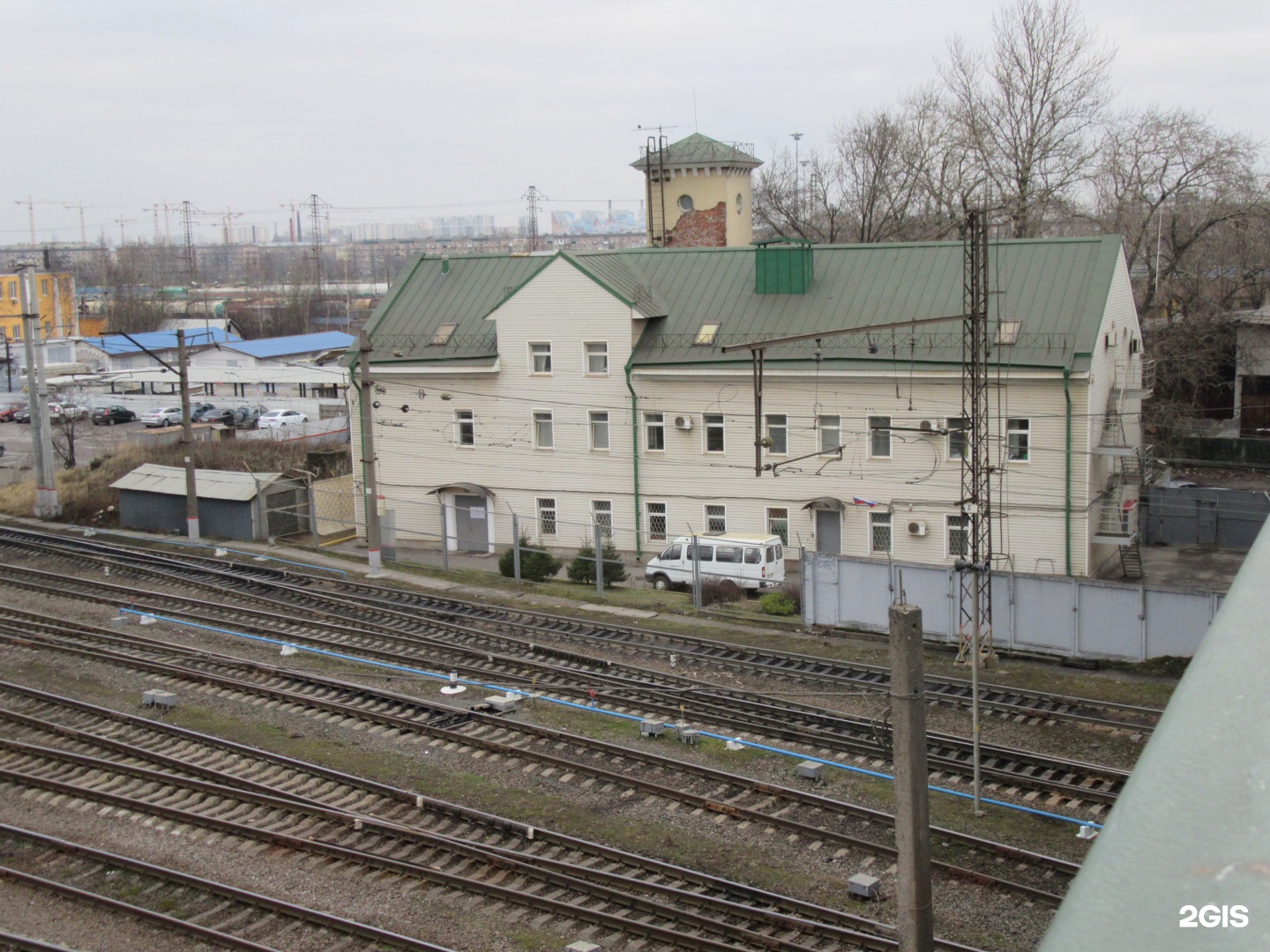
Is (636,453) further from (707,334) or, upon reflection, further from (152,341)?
(152,341)

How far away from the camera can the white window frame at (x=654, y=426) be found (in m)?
31.4

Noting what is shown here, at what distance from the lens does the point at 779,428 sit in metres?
30.5

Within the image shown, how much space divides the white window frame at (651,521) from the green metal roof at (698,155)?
1582 centimetres

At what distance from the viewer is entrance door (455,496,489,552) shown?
109 ft

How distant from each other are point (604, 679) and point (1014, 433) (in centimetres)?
1330

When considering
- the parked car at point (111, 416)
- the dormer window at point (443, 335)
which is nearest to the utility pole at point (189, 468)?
the dormer window at point (443, 335)

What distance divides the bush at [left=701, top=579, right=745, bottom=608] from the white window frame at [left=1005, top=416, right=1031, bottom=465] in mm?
7005

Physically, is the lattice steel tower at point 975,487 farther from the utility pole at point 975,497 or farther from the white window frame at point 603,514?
the white window frame at point 603,514

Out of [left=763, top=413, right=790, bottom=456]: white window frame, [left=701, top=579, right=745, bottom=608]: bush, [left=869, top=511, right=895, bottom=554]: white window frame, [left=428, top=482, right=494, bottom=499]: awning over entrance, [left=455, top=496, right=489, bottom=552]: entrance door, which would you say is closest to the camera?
[left=701, top=579, right=745, bottom=608]: bush

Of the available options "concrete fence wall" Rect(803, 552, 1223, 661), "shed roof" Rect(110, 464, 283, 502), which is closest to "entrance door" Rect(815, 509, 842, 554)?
"concrete fence wall" Rect(803, 552, 1223, 661)

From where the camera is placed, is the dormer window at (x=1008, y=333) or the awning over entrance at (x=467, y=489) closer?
the dormer window at (x=1008, y=333)

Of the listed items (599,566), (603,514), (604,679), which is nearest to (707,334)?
(603,514)

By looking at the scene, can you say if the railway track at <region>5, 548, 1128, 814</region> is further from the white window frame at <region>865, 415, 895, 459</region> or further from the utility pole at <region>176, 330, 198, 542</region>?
the white window frame at <region>865, 415, 895, 459</region>

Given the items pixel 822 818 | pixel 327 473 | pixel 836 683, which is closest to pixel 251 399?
pixel 327 473
